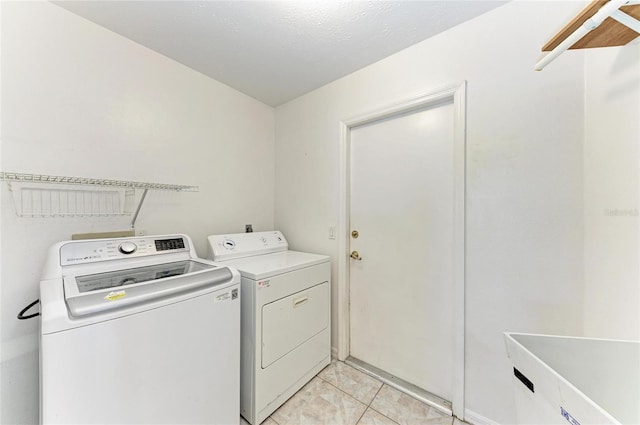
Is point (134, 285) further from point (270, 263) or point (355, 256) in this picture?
point (355, 256)

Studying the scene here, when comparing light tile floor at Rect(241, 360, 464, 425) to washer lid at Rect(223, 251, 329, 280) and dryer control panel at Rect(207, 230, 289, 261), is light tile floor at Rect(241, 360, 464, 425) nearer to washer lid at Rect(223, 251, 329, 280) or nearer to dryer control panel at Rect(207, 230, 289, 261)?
washer lid at Rect(223, 251, 329, 280)

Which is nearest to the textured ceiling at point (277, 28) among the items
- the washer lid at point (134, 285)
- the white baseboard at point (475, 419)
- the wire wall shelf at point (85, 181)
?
the wire wall shelf at point (85, 181)

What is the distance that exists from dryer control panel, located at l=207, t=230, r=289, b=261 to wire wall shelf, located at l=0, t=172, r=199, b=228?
1.74 feet

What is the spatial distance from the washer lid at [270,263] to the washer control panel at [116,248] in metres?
0.36

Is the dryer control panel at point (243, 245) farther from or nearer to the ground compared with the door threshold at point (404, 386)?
farther from the ground

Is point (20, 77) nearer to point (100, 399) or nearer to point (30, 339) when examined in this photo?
point (30, 339)

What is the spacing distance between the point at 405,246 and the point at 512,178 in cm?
76

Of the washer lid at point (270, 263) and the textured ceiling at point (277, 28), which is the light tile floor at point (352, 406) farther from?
the textured ceiling at point (277, 28)

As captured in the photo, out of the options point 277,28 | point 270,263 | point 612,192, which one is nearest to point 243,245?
point 270,263

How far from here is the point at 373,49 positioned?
1660 millimetres

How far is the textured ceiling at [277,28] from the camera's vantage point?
4.30 feet

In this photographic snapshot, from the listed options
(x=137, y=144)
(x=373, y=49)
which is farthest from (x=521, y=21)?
(x=137, y=144)

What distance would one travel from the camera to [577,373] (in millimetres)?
763

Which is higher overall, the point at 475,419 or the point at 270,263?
the point at 270,263
